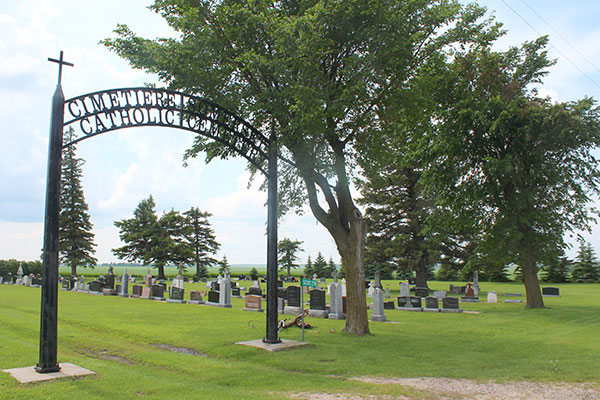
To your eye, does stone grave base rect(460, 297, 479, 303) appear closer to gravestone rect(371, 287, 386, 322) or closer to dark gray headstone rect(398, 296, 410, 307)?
dark gray headstone rect(398, 296, 410, 307)

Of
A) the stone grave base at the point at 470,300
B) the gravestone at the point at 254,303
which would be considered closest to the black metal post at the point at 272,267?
the gravestone at the point at 254,303

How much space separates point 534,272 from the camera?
75.3ft

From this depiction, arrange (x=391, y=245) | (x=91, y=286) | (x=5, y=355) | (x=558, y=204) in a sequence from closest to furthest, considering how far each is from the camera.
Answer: (x=5, y=355), (x=558, y=204), (x=91, y=286), (x=391, y=245)

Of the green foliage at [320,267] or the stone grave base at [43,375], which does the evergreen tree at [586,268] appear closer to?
the green foliage at [320,267]

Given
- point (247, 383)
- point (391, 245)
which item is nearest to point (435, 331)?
point (247, 383)

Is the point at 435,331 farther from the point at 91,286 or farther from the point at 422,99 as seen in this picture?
the point at 91,286

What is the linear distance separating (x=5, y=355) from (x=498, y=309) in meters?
21.2

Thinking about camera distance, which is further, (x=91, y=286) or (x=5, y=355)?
(x=91, y=286)

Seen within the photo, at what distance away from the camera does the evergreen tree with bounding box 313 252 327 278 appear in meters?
Answer: 67.2

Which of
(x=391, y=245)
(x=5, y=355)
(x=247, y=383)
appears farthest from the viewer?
(x=391, y=245)

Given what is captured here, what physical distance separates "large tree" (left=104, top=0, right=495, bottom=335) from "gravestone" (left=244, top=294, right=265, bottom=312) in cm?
836

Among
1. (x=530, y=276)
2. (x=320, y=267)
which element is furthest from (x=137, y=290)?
(x=320, y=267)

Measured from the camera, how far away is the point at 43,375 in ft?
23.5

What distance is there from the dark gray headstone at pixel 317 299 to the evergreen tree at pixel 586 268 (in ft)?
158
